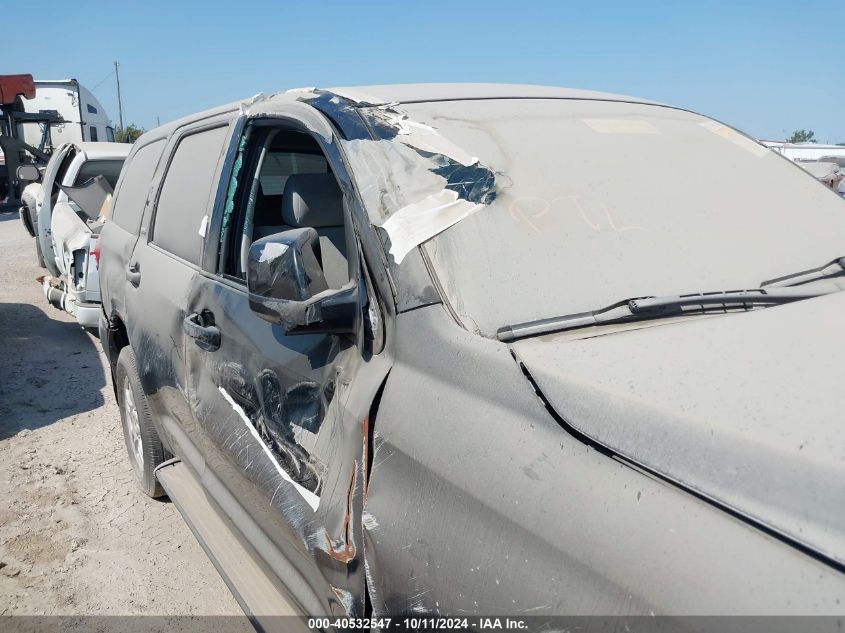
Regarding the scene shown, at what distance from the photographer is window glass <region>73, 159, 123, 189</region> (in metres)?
7.75

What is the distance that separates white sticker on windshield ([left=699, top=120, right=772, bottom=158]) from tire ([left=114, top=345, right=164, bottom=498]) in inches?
114

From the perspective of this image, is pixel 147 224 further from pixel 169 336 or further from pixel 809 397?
pixel 809 397

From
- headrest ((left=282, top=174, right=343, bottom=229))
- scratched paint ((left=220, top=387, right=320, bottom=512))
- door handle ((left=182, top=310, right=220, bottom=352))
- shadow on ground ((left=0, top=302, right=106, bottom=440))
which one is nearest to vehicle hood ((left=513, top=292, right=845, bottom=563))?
scratched paint ((left=220, top=387, right=320, bottom=512))

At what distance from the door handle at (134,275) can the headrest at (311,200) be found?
1.28m

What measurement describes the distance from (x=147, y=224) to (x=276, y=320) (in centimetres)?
207

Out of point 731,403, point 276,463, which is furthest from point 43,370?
point 731,403

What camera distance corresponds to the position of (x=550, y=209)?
6.04 feet

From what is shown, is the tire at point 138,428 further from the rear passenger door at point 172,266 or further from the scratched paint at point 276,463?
the scratched paint at point 276,463

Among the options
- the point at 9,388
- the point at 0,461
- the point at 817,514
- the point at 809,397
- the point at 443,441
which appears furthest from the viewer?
the point at 9,388

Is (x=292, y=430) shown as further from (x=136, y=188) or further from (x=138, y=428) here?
(x=136, y=188)

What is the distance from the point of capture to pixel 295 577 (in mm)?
1983

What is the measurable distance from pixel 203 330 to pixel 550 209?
1355 mm

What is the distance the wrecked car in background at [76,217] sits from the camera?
5.99 metres

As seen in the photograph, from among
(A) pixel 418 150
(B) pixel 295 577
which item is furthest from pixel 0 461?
(A) pixel 418 150
